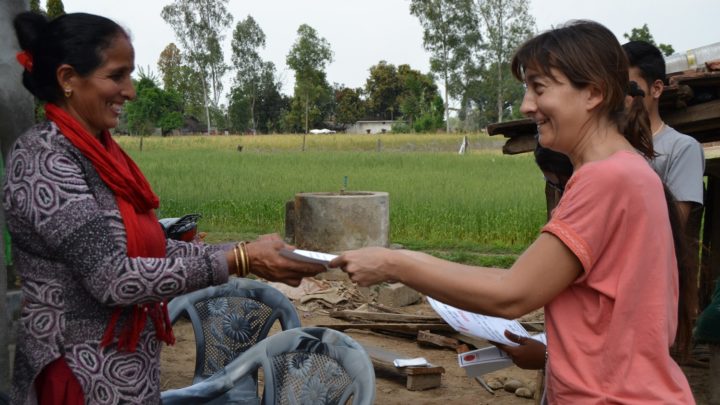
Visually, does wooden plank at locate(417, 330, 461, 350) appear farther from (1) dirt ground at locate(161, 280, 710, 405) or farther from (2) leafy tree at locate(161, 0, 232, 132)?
(2) leafy tree at locate(161, 0, 232, 132)

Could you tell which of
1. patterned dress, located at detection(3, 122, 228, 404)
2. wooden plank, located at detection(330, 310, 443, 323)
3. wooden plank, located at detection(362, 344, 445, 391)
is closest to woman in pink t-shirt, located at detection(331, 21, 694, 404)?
patterned dress, located at detection(3, 122, 228, 404)

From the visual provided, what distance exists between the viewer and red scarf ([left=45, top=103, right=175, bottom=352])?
77.7 inches

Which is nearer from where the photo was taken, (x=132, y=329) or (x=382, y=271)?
(x=382, y=271)

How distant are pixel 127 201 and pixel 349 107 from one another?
2733 inches

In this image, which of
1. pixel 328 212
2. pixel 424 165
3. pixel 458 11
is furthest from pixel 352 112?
pixel 328 212

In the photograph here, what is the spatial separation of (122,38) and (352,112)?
69.5 meters

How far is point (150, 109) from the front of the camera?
44.7 meters

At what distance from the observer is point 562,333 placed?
5.32 ft

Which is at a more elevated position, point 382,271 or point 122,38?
point 122,38

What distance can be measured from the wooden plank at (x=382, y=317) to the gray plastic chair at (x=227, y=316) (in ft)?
11.8

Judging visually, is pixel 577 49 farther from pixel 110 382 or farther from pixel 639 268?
pixel 110 382

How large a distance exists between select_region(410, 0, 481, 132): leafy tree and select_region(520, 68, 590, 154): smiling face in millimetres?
52011

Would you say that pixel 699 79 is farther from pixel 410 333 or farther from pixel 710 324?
pixel 410 333

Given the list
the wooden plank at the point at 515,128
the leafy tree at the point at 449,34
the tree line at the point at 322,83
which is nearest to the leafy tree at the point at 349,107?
the tree line at the point at 322,83
